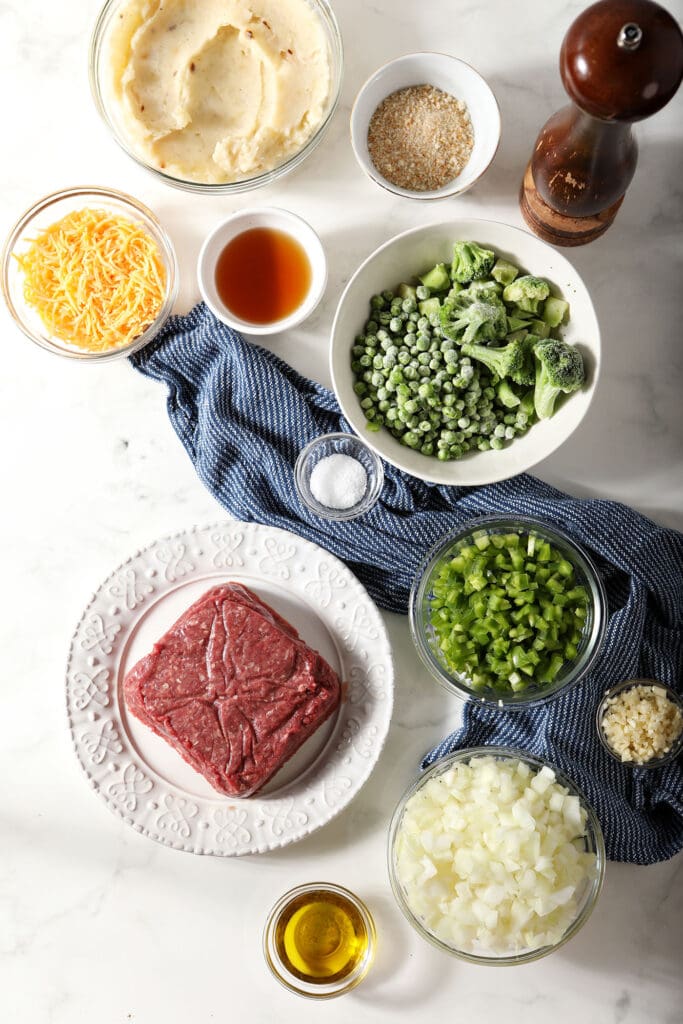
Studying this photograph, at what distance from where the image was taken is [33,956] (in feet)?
8.88

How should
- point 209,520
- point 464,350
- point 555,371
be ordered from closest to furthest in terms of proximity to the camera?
point 555,371
point 464,350
point 209,520

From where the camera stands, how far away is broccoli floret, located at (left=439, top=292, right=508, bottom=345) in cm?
234

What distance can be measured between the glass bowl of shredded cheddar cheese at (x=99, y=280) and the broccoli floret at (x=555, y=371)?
106 cm

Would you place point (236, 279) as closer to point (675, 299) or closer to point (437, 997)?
point (675, 299)

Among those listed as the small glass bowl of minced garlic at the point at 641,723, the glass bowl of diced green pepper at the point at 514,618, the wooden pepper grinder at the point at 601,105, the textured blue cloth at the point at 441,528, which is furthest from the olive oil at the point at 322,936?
the wooden pepper grinder at the point at 601,105

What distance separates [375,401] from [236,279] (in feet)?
1.83

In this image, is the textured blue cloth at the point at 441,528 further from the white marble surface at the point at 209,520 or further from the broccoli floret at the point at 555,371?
the broccoli floret at the point at 555,371

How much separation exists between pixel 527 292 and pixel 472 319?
0.17 metres

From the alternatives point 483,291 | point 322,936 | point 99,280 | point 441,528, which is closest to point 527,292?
point 483,291

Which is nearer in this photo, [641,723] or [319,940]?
[641,723]

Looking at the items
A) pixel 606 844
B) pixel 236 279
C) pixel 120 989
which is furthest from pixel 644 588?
pixel 120 989

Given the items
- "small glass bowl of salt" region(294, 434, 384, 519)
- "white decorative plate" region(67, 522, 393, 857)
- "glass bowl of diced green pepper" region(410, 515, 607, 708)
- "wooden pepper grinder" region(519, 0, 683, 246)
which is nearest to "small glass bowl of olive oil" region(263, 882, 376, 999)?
"white decorative plate" region(67, 522, 393, 857)

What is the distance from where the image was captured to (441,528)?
8.57 ft

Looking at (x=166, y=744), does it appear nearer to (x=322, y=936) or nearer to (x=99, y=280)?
(x=322, y=936)
